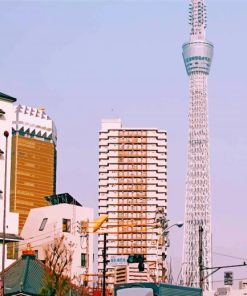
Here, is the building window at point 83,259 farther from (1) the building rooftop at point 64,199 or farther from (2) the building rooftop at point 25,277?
(2) the building rooftop at point 25,277

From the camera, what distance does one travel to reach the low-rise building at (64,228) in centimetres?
14238

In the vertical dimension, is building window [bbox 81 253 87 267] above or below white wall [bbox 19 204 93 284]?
below

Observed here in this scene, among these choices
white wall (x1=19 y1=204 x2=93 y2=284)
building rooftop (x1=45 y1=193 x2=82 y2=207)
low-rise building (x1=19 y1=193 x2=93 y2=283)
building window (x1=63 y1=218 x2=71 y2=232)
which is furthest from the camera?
building rooftop (x1=45 y1=193 x2=82 y2=207)

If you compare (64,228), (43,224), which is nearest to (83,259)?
(64,228)

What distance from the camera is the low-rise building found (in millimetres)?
142375

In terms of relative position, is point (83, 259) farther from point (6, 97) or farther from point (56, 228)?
point (6, 97)

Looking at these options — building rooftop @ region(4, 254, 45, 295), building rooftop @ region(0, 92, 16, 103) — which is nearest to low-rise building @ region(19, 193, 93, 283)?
building rooftop @ region(0, 92, 16, 103)

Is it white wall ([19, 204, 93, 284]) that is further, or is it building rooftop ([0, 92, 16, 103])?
white wall ([19, 204, 93, 284])

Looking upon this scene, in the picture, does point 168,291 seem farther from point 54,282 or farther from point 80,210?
point 80,210

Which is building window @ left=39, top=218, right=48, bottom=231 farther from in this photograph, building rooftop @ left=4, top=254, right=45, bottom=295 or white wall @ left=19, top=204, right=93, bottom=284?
building rooftop @ left=4, top=254, right=45, bottom=295

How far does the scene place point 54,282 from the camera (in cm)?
7300

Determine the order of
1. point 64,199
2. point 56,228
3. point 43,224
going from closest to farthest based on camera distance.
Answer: point 56,228, point 43,224, point 64,199

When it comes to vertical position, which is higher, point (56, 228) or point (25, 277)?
point (56, 228)

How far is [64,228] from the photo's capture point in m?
143
